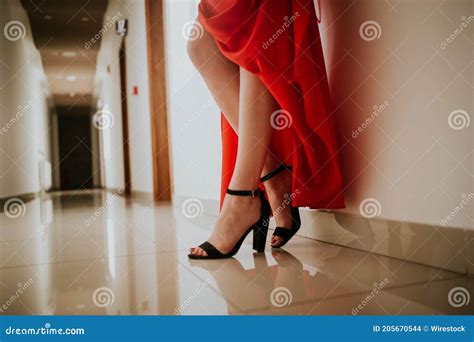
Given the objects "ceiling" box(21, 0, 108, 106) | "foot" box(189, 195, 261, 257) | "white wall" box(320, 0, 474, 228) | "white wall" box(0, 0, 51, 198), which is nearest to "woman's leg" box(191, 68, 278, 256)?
"foot" box(189, 195, 261, 257)

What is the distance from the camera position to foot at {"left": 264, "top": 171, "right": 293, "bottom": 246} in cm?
106

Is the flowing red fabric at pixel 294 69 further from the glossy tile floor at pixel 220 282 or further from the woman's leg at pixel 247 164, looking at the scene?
the glossy tile floor at pixel 220 282

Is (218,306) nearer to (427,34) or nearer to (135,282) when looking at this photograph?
(135,282)

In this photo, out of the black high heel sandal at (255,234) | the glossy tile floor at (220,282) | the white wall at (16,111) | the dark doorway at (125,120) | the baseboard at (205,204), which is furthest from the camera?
the dark doorway at (125,120)

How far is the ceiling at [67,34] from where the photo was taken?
4246mm

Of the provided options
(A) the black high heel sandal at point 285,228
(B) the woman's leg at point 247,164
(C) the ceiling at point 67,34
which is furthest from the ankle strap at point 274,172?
(C) the ceiling at point 67,34

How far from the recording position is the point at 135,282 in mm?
762

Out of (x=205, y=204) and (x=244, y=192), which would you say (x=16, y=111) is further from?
(x=244, y=192)

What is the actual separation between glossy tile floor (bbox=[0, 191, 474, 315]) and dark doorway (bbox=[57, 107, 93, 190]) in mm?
12336

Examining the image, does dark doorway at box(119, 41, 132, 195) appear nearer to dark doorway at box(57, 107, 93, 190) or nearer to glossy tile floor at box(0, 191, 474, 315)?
glossy tile floor at box(0, 191, 474, 315)

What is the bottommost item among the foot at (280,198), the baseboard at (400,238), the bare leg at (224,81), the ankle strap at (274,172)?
the baseboard at (400,238)

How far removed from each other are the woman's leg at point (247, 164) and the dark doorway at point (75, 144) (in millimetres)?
12469

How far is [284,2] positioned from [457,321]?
0.78 meters

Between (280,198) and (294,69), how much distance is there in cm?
33
